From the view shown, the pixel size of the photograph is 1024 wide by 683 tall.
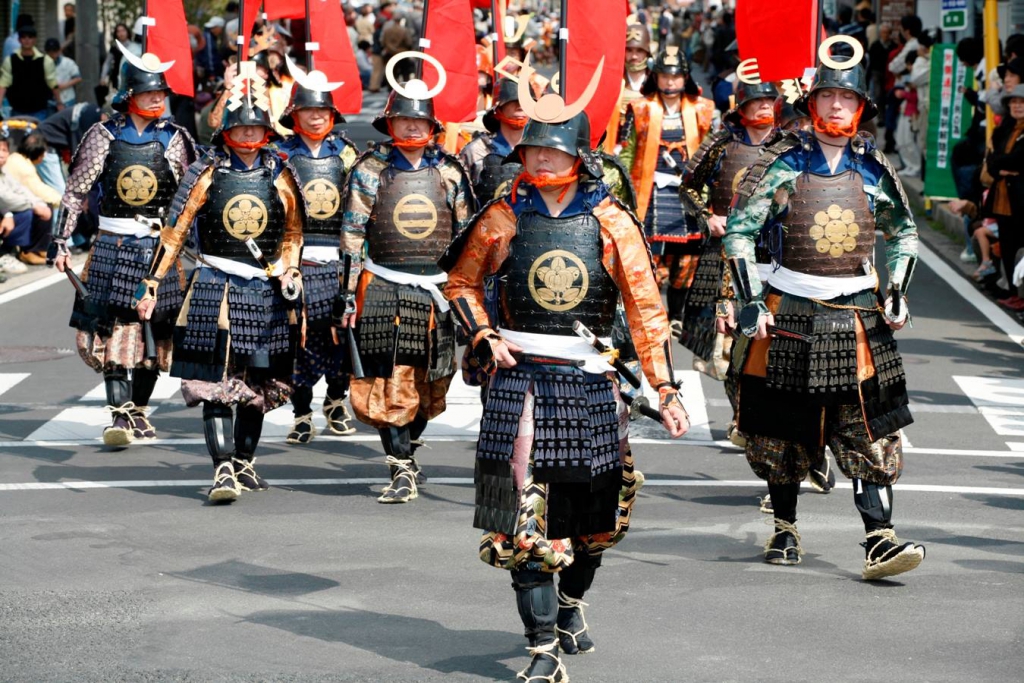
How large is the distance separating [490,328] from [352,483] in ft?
11.5

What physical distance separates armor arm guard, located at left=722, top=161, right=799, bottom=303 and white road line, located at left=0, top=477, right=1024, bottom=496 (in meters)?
2.22

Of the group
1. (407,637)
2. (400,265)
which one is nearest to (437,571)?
(407,637)

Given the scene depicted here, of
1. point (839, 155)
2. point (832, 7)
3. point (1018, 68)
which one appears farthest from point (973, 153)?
point (832, 7)

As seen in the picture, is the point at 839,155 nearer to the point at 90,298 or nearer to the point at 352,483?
the point at 352,483

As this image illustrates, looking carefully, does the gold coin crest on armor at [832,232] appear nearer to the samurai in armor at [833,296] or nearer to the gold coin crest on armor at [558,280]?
the samurai in armor at [833,296]

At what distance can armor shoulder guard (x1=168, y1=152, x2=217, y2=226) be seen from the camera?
9586mm

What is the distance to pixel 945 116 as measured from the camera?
21.2 meters

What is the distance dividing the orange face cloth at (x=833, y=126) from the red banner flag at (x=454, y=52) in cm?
334

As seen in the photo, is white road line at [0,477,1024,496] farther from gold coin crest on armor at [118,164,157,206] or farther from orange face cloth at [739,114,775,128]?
orange face cloth at [739,114,775,128]

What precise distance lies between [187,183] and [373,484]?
6.31 ft

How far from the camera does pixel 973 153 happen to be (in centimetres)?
1912

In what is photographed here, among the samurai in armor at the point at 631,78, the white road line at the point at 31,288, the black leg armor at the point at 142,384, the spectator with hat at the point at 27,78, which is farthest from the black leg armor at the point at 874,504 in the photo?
the spectator with hat at the point at 27,78

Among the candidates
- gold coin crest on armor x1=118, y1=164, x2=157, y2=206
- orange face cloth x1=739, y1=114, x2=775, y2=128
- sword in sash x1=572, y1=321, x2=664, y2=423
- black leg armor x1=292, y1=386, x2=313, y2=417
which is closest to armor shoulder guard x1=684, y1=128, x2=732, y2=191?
orange face cloth x1=739, y1=114, x2=775, y2=128

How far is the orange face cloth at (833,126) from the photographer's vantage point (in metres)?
7.92
